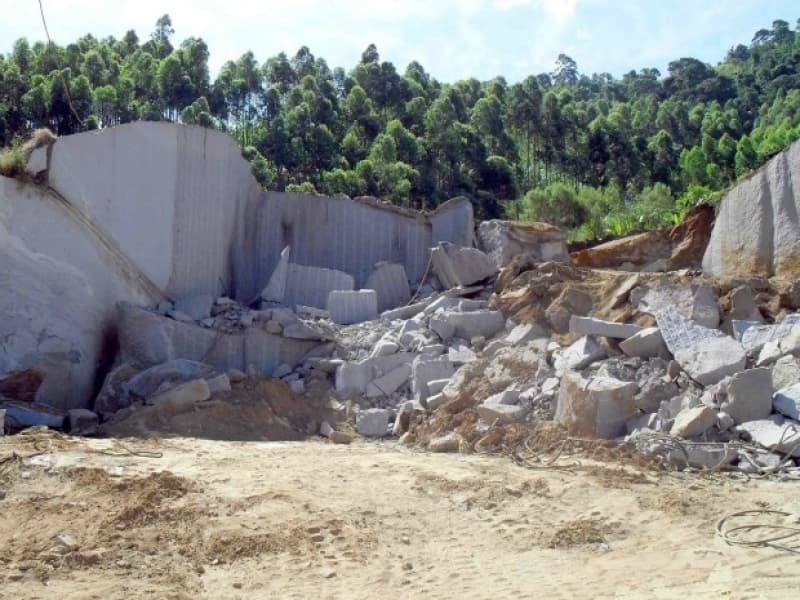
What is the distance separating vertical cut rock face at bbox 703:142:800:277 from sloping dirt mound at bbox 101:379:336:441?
18.7 feet

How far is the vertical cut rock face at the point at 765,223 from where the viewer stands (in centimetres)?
1039

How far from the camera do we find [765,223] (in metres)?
10.9

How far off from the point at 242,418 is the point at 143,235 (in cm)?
344

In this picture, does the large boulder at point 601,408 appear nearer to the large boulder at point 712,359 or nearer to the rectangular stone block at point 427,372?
the large boulder at point 712,359

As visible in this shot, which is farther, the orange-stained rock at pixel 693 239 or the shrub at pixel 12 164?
the orange-stained rock at pixel 693 239

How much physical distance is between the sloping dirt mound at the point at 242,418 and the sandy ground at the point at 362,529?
1493 millimetres

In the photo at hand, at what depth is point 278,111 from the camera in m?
36.2

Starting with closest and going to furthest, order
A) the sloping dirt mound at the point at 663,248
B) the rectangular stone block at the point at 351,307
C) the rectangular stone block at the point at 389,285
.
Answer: the rectangular stone block at the point at 351,307 < the rectangular stone block at the point at 389,285 < the sloping dirt mound at the point at 663,248

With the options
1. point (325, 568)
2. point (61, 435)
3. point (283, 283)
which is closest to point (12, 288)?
point (61, 435)

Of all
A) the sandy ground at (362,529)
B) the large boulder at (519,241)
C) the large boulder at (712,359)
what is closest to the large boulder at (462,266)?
the large boulder at (519,241)

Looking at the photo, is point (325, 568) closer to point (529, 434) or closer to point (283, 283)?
point (529, 434)

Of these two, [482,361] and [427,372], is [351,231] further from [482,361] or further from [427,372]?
[482,361]

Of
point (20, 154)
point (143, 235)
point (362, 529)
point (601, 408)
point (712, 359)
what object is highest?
point (20, 154)

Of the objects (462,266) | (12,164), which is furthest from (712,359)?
(12,164)
